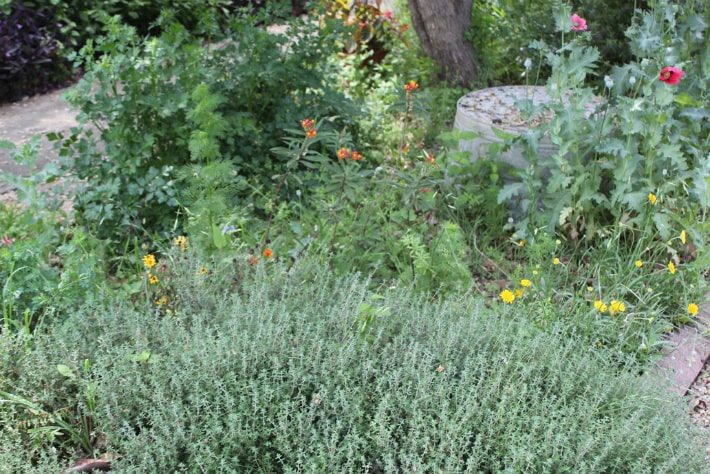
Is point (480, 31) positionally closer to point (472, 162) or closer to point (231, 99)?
point (472, 162)

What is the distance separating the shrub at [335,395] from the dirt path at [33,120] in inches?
127

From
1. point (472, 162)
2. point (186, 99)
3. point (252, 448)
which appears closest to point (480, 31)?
point (472, 162)

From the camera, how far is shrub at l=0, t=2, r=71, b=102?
264 inches

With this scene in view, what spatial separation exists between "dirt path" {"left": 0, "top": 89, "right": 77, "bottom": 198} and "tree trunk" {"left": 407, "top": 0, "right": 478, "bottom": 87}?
2.87m

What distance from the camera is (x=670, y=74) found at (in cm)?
353

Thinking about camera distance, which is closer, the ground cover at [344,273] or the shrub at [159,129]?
the ground cover at [344,273]

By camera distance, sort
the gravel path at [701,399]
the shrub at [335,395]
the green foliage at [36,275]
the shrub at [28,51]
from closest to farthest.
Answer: the shrub at [335,395] < the green foliage at [36,275] < the gravel path at [701,399] < the shrub at [28,51]

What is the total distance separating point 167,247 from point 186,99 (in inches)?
30.5

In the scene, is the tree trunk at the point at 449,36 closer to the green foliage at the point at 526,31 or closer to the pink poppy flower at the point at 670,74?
the green foliage at the point at 526,31

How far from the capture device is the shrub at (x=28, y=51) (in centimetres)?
670

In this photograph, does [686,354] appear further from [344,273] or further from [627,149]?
[344,273]

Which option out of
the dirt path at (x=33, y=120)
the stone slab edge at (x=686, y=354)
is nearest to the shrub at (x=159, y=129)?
the dirt path at (x=33, y=120)

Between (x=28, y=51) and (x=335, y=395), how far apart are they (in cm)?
583

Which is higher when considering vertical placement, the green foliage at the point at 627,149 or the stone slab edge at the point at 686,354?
the green foliage at the point at 627,149
